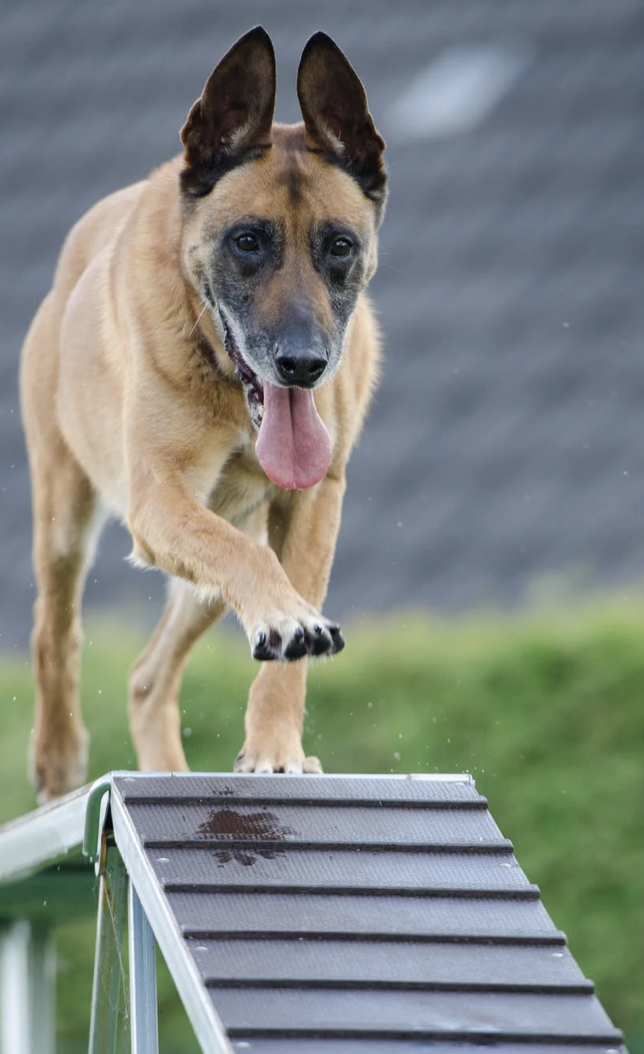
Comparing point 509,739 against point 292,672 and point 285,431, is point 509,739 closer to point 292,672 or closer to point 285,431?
point 292,672

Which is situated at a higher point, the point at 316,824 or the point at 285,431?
the point at 285,431

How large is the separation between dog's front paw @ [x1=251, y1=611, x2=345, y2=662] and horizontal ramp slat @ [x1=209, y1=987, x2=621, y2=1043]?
0.83m

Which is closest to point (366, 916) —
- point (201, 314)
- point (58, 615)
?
point (201, 314)

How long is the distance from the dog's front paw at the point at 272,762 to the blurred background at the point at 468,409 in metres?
1.69

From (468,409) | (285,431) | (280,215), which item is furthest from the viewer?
(468,409)

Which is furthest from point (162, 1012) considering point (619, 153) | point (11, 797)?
point (619, 153)

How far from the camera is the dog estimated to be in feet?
13.4

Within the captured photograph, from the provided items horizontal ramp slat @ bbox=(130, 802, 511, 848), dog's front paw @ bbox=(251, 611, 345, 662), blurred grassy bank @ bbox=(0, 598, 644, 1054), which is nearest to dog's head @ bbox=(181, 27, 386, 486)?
dog's front paw @ bbox=(251, 611, 345, 662)

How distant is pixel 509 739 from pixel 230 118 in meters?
2.76

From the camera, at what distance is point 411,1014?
3.21 meters

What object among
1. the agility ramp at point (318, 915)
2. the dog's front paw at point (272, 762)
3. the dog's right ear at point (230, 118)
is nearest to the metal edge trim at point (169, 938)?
the agility ramp at point (318, 915)

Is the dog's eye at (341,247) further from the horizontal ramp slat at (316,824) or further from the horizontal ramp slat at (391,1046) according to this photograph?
the horizontal ramp slat at (391,1046)

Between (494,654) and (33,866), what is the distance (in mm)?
2375

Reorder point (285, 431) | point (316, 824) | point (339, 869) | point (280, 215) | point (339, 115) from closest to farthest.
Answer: point (339, 869) < point (316, 824) < point (280, 215) < point (285, 431) < point (339, 115)
